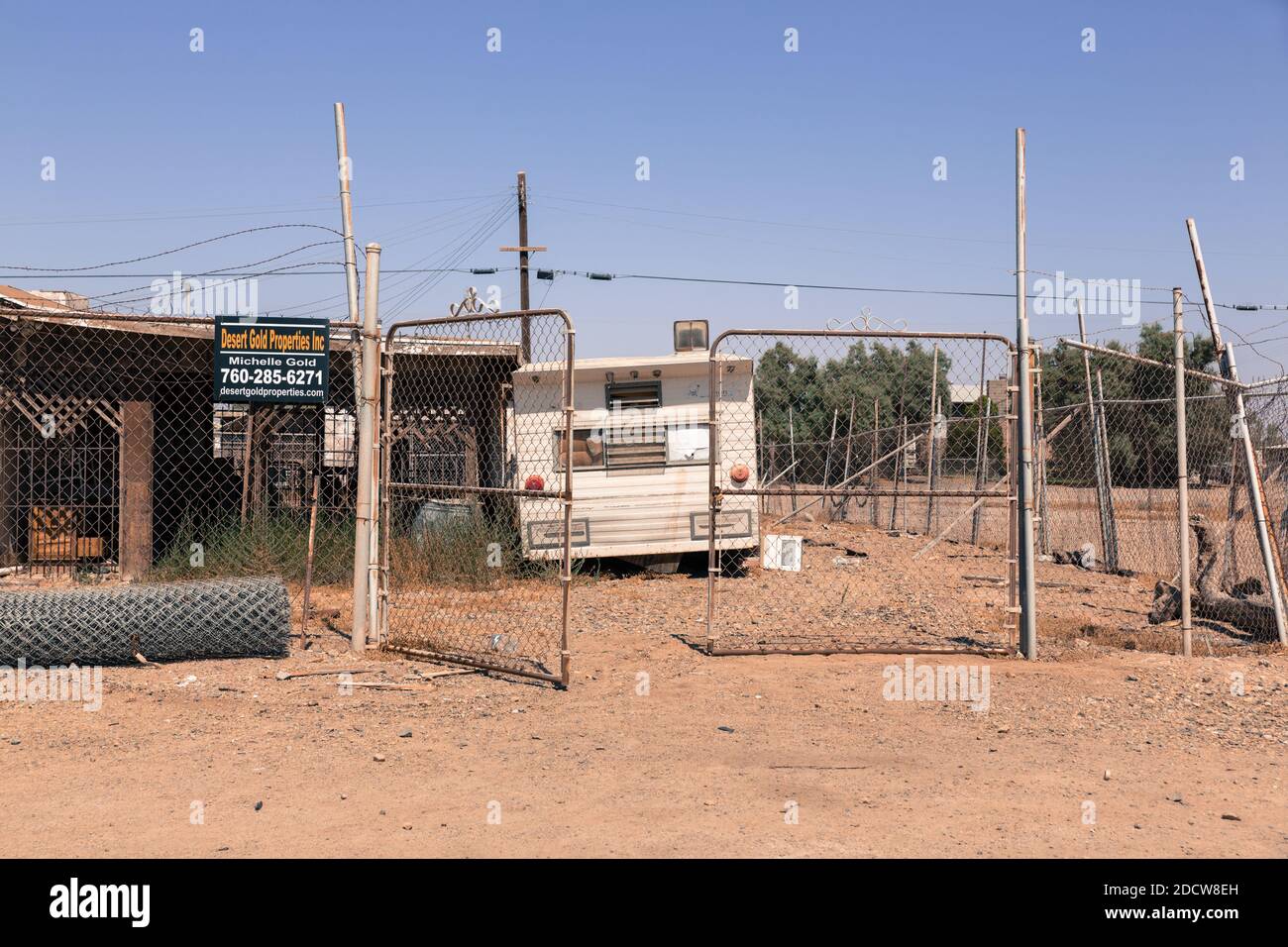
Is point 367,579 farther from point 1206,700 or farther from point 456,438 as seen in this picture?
point 456,438

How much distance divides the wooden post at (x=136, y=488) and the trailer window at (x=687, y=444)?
5833mm

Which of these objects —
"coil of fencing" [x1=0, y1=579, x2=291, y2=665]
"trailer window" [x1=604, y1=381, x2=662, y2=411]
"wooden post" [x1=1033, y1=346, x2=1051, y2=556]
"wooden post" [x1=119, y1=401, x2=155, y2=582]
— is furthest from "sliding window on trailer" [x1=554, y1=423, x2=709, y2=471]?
"coil of fencing" [x1=0, y1=579, x2=291, y2=665]

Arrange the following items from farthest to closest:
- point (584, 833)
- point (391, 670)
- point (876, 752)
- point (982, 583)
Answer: point (982, 583) → point (391, 670) → point (876, 752) → point (584, 833)

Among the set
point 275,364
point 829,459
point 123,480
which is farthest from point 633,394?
point 829,459

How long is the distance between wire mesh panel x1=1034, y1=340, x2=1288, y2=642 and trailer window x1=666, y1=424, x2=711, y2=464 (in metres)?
3.85

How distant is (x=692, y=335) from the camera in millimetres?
11828

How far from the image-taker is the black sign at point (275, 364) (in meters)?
9.19

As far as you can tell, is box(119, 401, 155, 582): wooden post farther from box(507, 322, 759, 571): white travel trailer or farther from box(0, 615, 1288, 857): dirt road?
box(0, 615, 1288, 857): dirt road

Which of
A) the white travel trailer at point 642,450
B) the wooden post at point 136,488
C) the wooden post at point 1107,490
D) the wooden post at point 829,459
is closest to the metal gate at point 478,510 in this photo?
the white travel trailer at point 642,450

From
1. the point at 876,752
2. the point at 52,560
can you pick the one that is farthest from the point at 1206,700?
the point at 52,560

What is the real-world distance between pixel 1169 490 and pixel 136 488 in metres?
11.9
